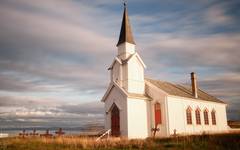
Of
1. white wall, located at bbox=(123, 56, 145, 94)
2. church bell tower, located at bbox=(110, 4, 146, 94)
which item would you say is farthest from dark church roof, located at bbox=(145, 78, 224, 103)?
church bell tower, located at bbox=(110, 4, 146, 94)

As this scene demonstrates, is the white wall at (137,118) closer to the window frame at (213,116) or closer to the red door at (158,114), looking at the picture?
the red door at (158,114)

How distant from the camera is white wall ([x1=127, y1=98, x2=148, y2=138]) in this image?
2840cm

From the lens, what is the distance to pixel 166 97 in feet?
99.9

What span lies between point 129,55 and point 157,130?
30.8 ft

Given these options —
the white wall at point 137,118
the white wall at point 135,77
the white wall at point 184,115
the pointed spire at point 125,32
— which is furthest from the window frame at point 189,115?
the pointed spire at point 125,32

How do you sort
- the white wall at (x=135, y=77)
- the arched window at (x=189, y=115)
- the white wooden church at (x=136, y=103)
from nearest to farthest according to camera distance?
the white wooden church at (x=136, y=103)
the white wall at (x=135, y=77)
the arched window at (x=189, y=115)

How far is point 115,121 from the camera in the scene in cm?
3002

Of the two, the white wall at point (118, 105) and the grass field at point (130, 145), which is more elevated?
the white wall at point (118, 105)

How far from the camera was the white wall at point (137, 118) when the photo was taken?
1118 inches

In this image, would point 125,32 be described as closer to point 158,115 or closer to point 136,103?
point 136,103

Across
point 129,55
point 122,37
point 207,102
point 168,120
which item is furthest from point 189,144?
point 207,102

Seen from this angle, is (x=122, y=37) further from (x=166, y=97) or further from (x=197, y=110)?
(x=197, y=110)

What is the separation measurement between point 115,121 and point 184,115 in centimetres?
898

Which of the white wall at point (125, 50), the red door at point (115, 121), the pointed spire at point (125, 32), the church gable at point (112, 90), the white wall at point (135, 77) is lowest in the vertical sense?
the red door at point (115, 121)
